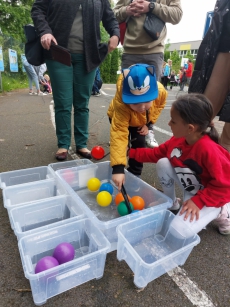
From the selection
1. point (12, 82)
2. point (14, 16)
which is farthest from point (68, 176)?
point (14, 16)

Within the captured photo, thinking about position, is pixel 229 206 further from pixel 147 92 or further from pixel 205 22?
pixel 205 22

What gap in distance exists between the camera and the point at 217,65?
1.83m

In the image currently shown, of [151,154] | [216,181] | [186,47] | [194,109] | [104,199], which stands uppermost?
[194,109]

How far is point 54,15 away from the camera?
2051 mm

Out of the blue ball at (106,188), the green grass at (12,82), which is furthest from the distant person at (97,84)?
the blue ball at (106,188)

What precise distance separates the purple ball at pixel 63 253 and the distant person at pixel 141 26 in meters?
1.95

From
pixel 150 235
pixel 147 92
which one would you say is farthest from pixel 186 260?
pixel 147 92

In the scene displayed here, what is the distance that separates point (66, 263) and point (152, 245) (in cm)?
63

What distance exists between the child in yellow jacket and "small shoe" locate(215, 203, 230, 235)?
2.22 feet

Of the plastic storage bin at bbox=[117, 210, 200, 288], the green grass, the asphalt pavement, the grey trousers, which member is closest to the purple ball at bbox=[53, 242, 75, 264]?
the asphalt pavement

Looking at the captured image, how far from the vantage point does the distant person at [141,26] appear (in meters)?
2.20

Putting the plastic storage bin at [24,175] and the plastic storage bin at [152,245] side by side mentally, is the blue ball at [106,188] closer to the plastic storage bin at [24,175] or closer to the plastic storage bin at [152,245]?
the plastic storage bin at [24,175]

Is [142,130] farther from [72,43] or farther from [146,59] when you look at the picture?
[72,43]

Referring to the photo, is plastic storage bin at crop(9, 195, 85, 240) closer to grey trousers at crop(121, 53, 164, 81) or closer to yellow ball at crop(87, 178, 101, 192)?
yellow ball at crop(87, 178, 101, 192)
